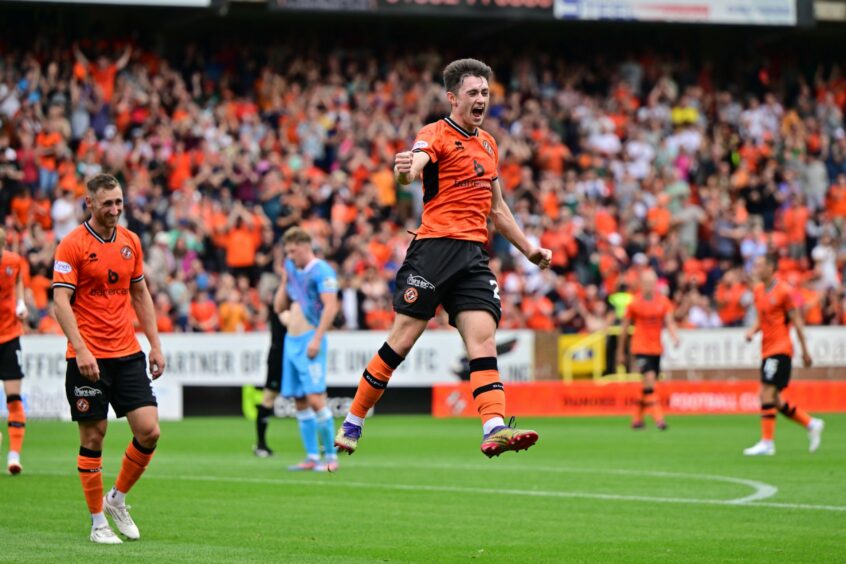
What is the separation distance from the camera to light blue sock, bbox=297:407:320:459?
16.1 meters

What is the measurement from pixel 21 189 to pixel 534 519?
1743 cm

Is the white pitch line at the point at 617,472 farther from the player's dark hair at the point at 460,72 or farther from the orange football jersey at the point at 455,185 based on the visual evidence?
the player's dark hair at the point at 460,72

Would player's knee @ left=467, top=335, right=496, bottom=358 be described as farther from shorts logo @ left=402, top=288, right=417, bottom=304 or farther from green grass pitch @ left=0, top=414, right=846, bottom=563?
green grass pitch @ left=0, top=414, right=846, bottom=563

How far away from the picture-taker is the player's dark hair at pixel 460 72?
9.17 meters

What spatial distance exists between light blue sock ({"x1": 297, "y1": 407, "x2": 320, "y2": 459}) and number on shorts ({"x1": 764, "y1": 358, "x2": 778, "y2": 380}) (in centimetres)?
636

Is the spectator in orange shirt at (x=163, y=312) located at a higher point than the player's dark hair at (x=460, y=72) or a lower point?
lower

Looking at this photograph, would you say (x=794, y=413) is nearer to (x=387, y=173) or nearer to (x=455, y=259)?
(x=455, y=259)

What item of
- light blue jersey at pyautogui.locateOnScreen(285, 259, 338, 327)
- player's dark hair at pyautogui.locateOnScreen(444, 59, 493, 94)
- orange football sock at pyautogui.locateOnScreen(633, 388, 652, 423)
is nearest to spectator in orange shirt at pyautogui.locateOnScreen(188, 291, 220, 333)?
orange football sock at pyautogui.locateOnScreen(633, 388, 652, 423)

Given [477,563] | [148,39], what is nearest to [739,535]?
[477,563]

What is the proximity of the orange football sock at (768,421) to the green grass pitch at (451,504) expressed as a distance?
33cm

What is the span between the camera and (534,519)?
11633 millimetres

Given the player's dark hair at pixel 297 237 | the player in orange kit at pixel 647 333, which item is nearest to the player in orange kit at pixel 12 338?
the player's dark hair at pixel 297 237

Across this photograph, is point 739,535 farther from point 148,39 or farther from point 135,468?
point 148,39

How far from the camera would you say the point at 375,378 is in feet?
30.7
